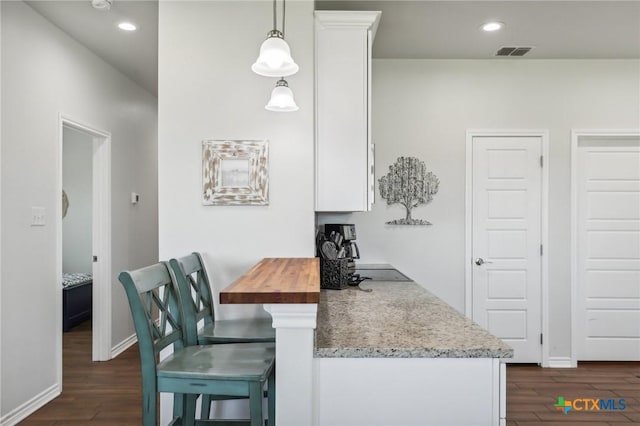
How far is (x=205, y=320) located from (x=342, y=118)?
1.39 meters

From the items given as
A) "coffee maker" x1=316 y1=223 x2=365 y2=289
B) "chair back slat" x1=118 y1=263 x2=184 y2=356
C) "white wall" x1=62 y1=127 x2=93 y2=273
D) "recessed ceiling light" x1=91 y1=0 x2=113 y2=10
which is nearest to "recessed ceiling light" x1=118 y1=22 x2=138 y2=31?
"recessed ceiling light" x1=91 y1=0 x2=113 y2=10

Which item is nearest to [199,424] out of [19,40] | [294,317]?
[294,317]

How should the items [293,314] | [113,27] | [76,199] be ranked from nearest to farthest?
[293,314]
[113,27]
[76,199]

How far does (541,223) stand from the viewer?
3855 mm

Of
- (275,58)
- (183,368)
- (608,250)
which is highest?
(275,58)

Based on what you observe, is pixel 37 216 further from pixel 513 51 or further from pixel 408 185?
pixel 513 51

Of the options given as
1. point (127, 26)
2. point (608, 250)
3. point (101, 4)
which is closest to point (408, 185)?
point (608, 250)

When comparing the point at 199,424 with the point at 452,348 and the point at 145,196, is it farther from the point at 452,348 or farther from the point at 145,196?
the point at 145,196

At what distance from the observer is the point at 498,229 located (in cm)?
385

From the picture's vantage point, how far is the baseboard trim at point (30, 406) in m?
2.68

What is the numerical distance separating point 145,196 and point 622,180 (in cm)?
473

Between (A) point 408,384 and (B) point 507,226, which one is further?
(B) point 507,226

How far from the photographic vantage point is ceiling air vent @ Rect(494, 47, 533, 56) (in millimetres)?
3557

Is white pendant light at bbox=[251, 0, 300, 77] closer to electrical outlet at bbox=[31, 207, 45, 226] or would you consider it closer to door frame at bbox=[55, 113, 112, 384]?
electrical outlet at bbox=[31, 207, 45, 226]
